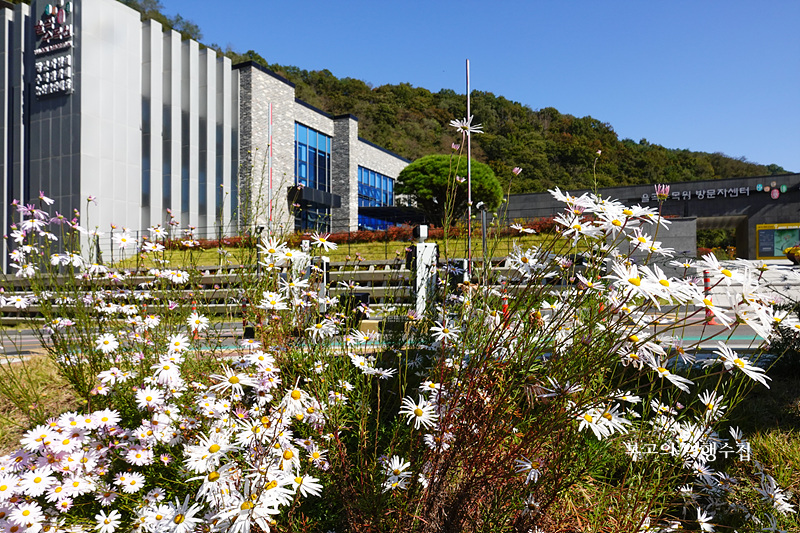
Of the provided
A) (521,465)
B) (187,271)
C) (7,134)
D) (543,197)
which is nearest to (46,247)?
(187,271)

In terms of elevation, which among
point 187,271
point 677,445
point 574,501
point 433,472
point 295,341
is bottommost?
point 574,501

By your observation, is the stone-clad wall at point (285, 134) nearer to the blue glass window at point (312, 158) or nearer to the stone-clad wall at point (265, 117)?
the stone-clad wall at point (265, 117)

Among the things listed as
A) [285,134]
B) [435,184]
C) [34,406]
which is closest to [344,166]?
[285,134]

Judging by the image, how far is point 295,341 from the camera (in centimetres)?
254

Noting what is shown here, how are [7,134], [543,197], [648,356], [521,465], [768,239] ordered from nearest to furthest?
1. [648,356]
2. [521,465]
3. [7,134]
4. [768,239]
5. [543,197]

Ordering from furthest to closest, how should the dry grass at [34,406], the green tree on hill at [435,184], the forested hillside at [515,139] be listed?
the forested hillside at [515,139] → the green tree on hill at [435,184] → the dry grass at [34,406]

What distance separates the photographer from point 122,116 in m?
21.0

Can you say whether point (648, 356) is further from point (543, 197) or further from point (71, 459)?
point (543, 197)

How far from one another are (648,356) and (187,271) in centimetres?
291

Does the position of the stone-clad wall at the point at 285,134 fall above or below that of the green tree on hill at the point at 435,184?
above

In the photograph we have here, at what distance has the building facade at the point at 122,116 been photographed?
19719 mm

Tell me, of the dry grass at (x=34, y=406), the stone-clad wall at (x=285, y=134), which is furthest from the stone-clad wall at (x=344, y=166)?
the dry grass at (x=34, y=406)

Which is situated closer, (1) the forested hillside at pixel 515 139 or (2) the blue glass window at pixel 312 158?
(2) the blue glass window at pixel 312 158

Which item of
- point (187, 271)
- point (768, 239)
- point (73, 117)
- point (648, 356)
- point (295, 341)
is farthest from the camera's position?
point (768, 239)
